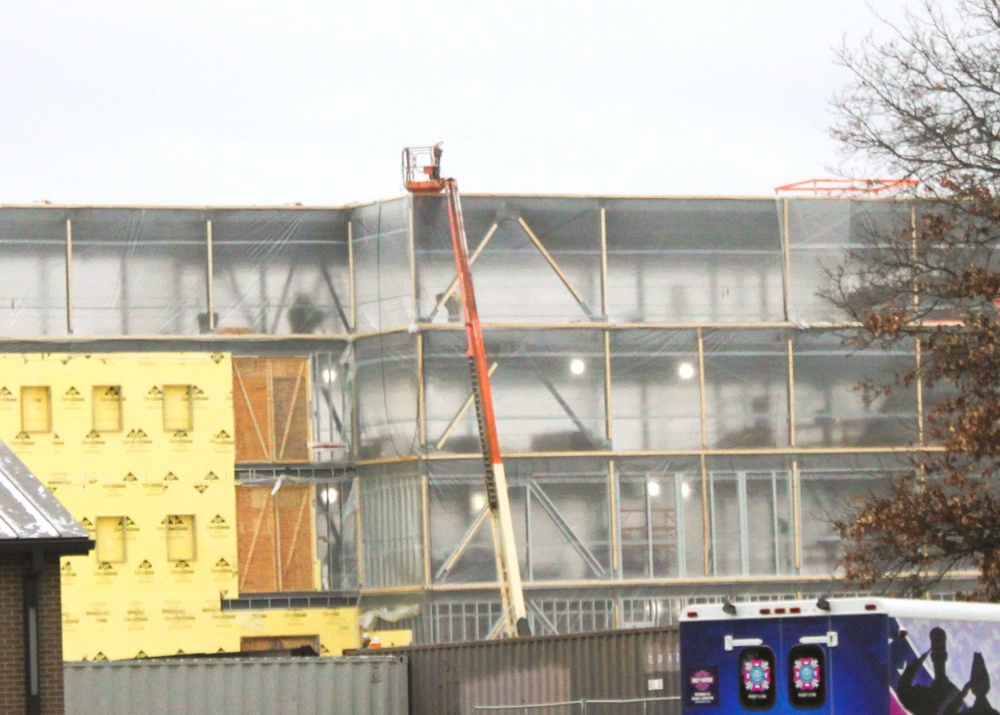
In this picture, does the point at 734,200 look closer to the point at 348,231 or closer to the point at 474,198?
the point at 474,198

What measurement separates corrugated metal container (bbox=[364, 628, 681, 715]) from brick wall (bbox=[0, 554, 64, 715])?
8720 millimetres

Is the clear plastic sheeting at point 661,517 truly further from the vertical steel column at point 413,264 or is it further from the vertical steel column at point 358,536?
the vertical steel column at point 358,536

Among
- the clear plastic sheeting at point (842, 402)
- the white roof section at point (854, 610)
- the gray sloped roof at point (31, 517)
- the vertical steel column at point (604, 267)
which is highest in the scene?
the vertical steel column at point (604, 267)

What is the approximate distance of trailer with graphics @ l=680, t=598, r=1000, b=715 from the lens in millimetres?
18547

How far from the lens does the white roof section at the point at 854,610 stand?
18.6 metres

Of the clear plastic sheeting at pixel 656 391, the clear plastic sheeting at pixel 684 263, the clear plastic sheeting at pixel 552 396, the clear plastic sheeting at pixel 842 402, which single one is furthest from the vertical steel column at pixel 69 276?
the clear plastic sheeting at pixel 842 402

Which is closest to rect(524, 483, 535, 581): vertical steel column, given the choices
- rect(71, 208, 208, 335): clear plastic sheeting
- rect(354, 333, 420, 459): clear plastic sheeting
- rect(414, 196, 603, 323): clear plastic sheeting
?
rect(354, 333, 420, 459): clear plastic sheeting

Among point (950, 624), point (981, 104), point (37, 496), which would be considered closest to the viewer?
point (950, 624)

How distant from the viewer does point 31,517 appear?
80.5 ft

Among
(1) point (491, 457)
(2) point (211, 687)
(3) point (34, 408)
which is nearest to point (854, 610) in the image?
(2) point (211, 687)

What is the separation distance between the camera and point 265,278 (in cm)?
4697

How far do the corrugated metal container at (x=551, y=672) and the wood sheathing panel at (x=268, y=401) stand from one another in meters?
13.9

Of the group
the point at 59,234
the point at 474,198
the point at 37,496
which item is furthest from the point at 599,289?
the point at 37,496

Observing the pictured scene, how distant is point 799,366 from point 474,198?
26.8 feet
